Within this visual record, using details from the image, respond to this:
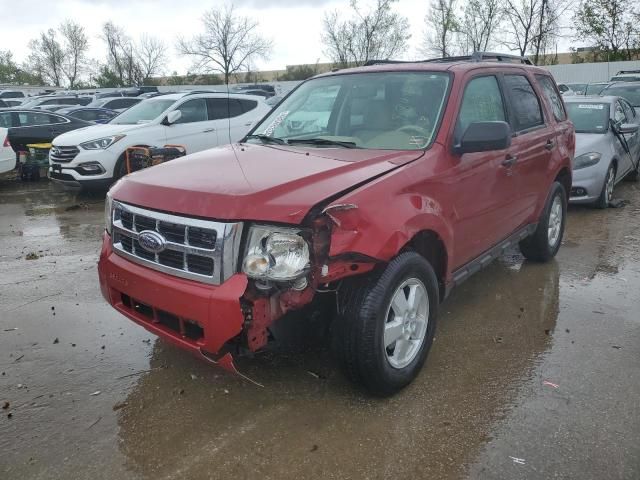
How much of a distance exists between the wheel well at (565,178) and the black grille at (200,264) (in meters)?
4.18

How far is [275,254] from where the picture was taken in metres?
2.64

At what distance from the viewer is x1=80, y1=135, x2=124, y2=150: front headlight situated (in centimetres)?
928

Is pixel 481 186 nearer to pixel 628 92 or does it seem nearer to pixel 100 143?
pixel 100 143

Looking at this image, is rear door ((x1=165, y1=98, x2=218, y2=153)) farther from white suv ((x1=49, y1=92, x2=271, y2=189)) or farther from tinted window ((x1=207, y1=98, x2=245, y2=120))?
tinted window ((x1=207, y1=98, x2=245, y2=120))

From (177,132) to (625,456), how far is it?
29.1 feet

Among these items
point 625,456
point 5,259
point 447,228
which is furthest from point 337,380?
point 5,259

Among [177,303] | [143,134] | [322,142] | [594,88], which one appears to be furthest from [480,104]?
[594,88]

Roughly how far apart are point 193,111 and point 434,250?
8.00 m

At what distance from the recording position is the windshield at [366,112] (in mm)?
3637

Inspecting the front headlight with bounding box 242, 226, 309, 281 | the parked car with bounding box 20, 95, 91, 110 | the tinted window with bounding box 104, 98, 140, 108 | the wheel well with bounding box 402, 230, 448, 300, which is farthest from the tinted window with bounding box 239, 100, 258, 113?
the parked car with bounding box 20, 95, 91, 110

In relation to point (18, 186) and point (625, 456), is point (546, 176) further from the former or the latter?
point (18, 186)

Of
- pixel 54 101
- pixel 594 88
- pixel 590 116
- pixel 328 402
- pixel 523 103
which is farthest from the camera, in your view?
pixel 54 101

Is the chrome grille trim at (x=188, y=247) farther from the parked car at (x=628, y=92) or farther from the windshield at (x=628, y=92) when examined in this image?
the windshield at (x=628, y=92)

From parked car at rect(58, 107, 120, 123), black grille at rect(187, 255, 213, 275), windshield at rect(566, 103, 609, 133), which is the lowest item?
black grille at rect(187, 255, 213, 275)
